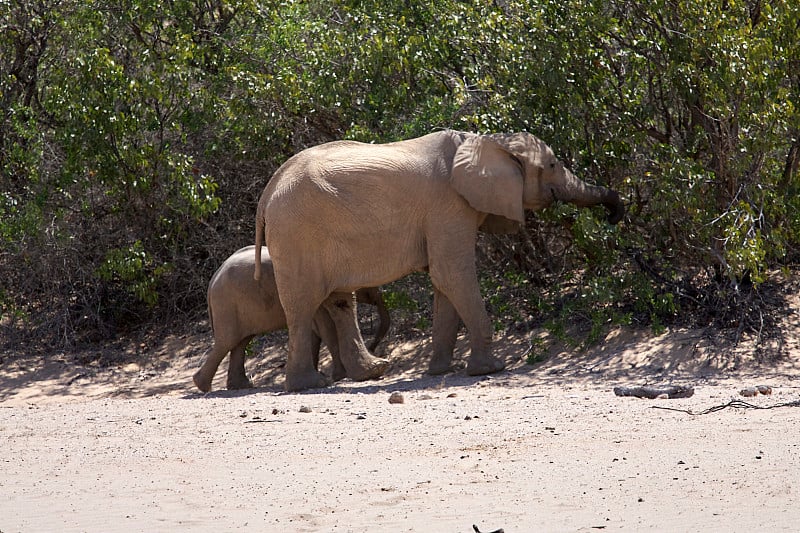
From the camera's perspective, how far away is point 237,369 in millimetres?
11969

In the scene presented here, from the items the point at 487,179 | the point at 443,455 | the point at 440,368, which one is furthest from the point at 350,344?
the point at 443,455

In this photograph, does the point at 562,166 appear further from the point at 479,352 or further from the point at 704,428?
the point at 704,428

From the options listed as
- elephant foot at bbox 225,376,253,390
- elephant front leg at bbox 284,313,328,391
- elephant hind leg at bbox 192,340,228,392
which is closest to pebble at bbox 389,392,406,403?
elephant front leg at bbox 284,313,328,391

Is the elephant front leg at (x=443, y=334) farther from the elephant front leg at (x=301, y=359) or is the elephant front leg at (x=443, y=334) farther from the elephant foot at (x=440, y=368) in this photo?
the elephant front leg at (x=301, y=359)

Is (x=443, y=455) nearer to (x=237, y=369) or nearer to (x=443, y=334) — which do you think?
(x=443, y=334)

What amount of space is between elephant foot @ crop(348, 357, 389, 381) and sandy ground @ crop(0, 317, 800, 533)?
288 mm

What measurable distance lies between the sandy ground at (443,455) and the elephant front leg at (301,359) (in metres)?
0.35

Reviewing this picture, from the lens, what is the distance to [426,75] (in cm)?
1268

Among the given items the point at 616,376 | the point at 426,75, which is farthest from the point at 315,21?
the point at 616,376

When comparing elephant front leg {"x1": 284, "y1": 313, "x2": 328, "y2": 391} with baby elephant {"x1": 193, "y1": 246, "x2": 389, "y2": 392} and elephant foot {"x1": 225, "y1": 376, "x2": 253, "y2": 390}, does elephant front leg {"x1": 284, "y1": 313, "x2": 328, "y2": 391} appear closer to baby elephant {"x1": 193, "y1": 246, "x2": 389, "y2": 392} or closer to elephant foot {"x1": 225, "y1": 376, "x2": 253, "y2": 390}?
baby elephant {"x1": 193, "y1": 246, "x2": 389, "y2": 392}

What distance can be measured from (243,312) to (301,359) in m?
0.84

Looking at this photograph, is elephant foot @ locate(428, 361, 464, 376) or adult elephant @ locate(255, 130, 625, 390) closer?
adult elephant @ locate(255, 130, 625, 390)

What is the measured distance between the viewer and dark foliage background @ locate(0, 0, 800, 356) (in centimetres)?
1097

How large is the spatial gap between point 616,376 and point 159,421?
3.64m
